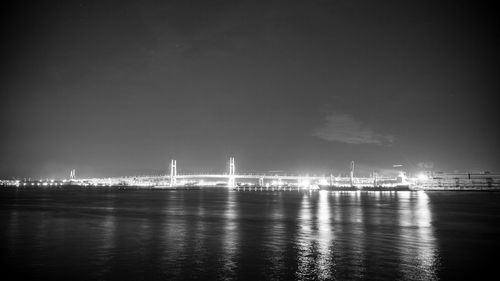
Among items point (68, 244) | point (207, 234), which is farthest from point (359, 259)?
point (68, 244)

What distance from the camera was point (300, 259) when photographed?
58.4 feet

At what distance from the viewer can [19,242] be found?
74.5 ft

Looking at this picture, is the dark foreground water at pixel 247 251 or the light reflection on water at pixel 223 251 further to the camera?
the light reflection on water at pixel 223 251

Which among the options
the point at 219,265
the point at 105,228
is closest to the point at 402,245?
the point at 219,265

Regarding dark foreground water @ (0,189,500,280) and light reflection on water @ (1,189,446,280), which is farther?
light reflection on water @ (1,189,446,280)

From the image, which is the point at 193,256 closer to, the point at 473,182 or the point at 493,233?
the point at 493,233

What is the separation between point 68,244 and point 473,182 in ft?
540

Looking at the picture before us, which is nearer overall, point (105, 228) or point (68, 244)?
point (68, 244)

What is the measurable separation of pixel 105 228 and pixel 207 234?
7606 millimetres

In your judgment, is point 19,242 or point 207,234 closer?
point 19,242

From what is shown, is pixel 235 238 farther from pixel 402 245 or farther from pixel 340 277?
pixel 340 277

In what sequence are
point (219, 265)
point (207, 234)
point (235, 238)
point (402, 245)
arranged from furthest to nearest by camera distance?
point (207, 234) < point (235, 238) < point (402, 245) < point (219, 265)

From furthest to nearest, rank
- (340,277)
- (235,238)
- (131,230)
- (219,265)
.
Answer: (131,230)
(235,238)
(219,265)
(340,277)

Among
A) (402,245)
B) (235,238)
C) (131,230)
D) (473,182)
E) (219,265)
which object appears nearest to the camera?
(219,265)
